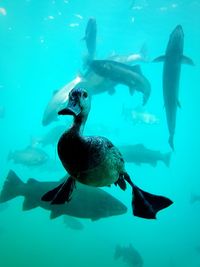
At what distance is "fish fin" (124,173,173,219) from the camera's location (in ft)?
7.22

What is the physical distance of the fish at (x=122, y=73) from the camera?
758 centimetres

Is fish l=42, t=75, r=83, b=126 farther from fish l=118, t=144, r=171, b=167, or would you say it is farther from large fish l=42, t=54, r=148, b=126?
fish l=118, t=144, r=171, b=167

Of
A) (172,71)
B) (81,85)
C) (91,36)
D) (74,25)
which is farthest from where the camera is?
(74,25)

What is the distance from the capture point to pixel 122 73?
785 cm

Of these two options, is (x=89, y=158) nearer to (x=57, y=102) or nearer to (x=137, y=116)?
(x=57, y=102)

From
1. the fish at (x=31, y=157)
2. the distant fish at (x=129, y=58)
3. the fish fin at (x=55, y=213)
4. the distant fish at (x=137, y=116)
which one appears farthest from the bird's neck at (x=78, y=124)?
the distant fish at (x=137, y=116)

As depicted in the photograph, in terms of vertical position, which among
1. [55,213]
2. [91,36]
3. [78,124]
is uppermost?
[78,124]

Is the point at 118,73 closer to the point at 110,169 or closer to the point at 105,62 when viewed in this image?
the point at 105,62

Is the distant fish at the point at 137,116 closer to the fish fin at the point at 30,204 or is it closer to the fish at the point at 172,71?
the fish at the point at 172,71

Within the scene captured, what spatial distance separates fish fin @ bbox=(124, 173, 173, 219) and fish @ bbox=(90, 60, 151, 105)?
5635mm

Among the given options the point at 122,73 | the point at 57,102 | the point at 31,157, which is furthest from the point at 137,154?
the point at 122,73

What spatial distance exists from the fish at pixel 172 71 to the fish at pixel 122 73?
4.34ft

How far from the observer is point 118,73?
780 cm

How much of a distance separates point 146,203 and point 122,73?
593 cm
